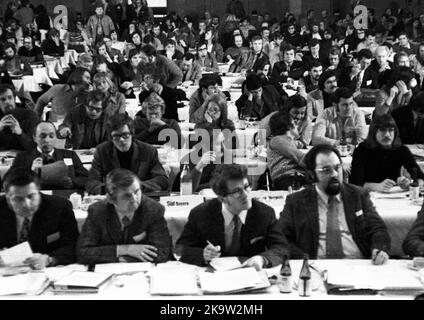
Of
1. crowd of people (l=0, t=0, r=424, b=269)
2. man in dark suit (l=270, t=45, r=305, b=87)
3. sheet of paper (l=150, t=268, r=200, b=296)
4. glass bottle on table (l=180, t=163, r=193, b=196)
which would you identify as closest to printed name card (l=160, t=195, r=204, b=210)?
crowd of people (l=0, t=0, r=424, b=269)

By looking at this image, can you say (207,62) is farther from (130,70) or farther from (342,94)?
(342,94)

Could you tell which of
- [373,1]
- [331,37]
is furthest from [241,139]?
[373,1]

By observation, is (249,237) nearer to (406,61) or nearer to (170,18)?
(406,61)

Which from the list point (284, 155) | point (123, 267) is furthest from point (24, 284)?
point (284, 155)

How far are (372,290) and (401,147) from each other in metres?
2.24

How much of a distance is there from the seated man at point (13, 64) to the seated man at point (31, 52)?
35.6 inches

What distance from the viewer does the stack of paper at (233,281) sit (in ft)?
12.5

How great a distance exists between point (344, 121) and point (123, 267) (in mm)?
3597

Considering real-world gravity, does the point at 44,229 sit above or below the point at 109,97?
below

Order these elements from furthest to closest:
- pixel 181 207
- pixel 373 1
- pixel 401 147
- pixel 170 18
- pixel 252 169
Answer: pixel 373 1
pixel 170 18
pixel 252 169
pixel 401 147
pixel 181 207

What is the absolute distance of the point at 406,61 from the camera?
9766 mm

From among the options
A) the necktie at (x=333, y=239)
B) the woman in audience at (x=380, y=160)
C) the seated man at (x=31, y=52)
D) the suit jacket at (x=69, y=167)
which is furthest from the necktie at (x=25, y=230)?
the seated man at (x=31, y=52)

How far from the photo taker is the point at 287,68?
11.1 meters

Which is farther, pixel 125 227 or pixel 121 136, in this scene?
pixel 121 136
